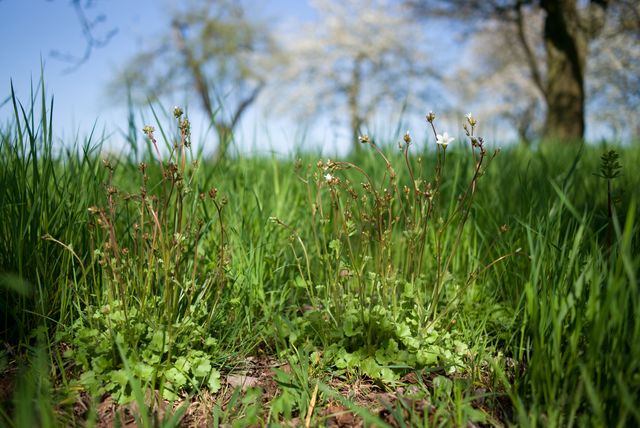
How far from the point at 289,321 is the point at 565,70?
29.7 ft

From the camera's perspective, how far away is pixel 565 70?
28.6ft

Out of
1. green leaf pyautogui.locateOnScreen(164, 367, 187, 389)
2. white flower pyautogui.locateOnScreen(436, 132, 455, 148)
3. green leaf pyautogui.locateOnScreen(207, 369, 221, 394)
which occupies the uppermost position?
white flower pyautogui.locateOnScreen(436, 132, 455, 148)

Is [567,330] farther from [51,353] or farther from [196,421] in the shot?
[51,353]

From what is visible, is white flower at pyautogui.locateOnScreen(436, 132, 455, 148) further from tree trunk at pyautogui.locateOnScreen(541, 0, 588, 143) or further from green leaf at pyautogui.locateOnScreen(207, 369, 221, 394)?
tree trunk at pyautogui.locateOnScreen(541, 0, 588, 143)

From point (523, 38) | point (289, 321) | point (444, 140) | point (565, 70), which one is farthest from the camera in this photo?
point (523, 38)

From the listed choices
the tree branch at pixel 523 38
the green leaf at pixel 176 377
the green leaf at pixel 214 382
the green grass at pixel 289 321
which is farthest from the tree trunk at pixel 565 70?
the green leaf at pixel 176 377

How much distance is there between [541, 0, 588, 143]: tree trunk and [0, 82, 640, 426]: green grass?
7.62m

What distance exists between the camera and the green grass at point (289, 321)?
130cm

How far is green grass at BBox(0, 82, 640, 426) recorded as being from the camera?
1.30 meters

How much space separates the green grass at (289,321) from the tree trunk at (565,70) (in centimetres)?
762

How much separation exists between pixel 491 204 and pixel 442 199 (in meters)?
0.44

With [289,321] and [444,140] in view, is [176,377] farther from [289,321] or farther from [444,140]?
[444,140]

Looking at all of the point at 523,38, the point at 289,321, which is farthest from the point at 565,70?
the point at 289,321

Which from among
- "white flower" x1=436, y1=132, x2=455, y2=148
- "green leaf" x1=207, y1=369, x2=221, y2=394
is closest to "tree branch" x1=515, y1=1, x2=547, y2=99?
"white flower" x1=436, y1=132, x2=455, y2=148
